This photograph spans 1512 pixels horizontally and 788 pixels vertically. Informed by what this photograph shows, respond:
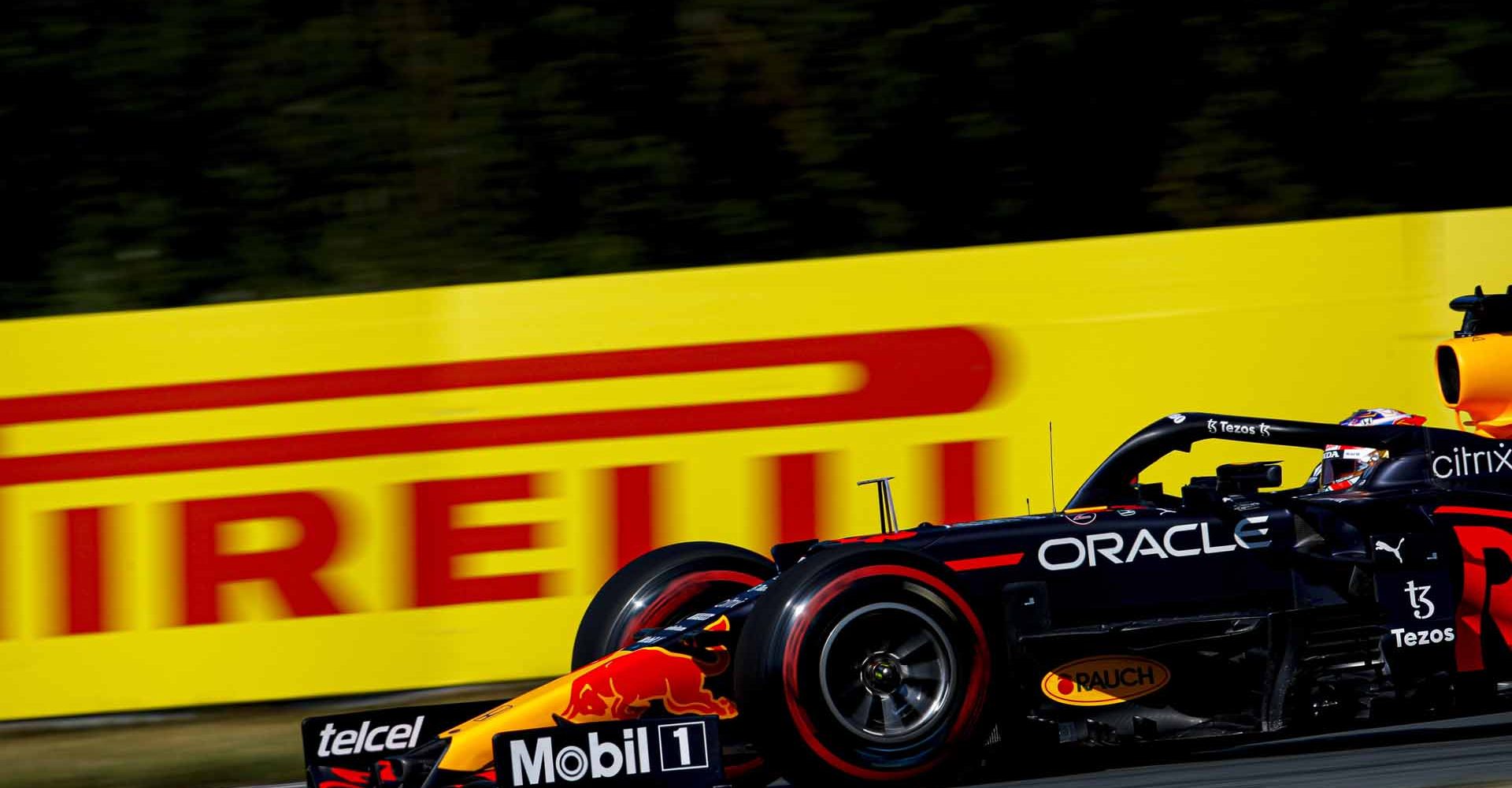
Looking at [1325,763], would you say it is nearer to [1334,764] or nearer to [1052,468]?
[1334,764]

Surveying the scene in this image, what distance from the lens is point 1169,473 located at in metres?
7.48

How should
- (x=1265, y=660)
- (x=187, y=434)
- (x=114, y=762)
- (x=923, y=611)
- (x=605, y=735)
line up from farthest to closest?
(x=187, y=434), (x=114, y=762), (x=1265, y=660), (x=923, y=611), (x=605, y=735)

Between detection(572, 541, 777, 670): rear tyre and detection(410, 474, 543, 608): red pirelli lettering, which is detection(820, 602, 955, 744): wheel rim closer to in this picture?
detection(572, 541, 777, 670): rear tyre

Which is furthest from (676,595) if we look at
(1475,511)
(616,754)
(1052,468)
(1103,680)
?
(1475,511)

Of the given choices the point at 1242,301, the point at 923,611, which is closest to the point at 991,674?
the point at 923,611

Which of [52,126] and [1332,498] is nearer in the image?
[1332,498]

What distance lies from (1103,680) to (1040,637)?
22 cm

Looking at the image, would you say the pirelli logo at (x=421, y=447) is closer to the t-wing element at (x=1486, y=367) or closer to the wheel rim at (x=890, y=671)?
the t-wing element at (x=1486, y=367)

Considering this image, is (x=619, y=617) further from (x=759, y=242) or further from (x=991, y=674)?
(x=759, y=242)

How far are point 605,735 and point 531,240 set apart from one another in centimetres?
644

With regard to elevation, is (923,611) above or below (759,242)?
below

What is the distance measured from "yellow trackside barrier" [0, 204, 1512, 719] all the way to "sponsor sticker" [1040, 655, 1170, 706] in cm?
227

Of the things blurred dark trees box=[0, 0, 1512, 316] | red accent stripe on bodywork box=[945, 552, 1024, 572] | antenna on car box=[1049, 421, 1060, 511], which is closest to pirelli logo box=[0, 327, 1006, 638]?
antenna on car box=[1049, 421, 1060, 511]

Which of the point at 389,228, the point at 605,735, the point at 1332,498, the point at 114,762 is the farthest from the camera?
the point at 389,228
